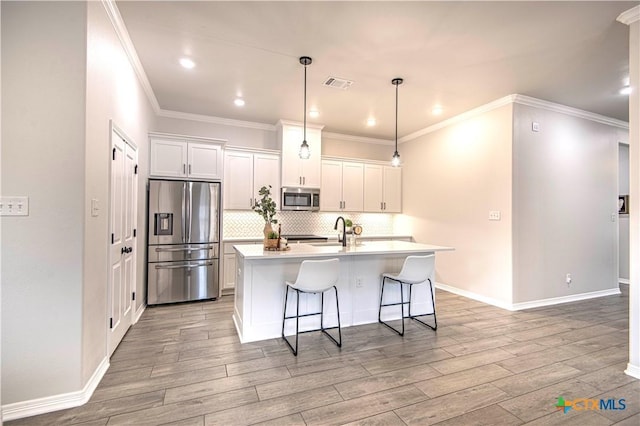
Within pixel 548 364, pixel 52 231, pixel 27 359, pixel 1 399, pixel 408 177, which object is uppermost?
pixel 408 177

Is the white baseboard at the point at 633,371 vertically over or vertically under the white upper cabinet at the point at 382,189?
under

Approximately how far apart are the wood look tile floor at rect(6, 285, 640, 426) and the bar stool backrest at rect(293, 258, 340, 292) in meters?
0.62

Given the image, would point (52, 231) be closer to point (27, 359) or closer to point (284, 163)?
point (27, 359)

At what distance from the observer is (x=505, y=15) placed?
236 cm

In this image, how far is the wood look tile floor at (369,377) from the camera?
1854 mm

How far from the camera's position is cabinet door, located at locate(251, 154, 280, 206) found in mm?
5066

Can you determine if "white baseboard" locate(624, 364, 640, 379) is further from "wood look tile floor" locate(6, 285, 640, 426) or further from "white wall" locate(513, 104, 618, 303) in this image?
"white wall" locate(513, 104, 618, 303)

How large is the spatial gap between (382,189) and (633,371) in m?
4.27

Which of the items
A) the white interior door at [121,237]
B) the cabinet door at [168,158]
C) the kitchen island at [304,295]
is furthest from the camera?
the cabinet door at [168,158]

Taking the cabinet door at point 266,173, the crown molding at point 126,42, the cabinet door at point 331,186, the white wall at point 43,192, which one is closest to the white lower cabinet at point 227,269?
the cabinet door at point 266,173

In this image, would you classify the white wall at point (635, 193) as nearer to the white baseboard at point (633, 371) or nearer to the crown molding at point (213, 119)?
the white baseboard at point (633, 371)

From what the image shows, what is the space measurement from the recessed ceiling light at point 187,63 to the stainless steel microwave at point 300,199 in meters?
2.44

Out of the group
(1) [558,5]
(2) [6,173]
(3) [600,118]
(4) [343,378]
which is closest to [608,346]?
(4) [343,378]

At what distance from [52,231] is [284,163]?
11.9 feet
